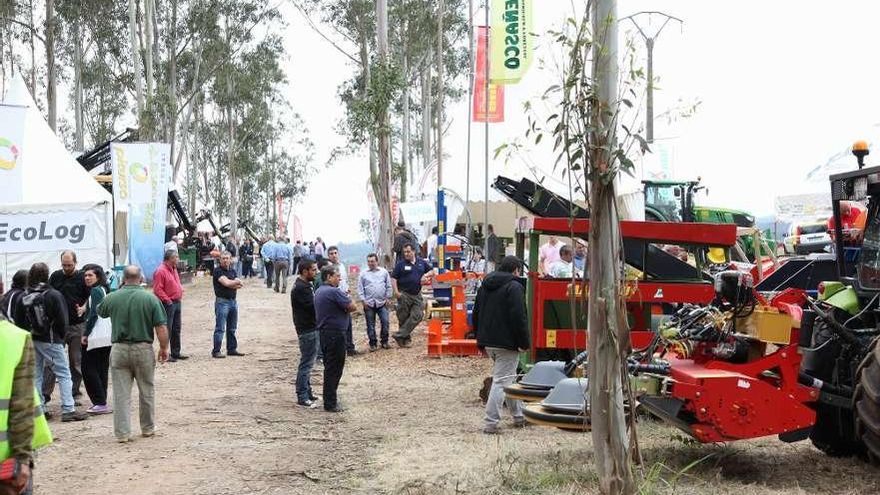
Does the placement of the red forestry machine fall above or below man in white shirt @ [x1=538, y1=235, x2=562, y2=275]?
below

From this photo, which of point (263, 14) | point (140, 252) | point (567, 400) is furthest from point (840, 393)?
point (263, 14)

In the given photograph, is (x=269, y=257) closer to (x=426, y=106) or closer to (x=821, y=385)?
(x=426, y=106)

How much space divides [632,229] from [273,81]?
48.6 metres

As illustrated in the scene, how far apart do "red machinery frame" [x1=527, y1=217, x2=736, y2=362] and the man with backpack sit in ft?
15.9

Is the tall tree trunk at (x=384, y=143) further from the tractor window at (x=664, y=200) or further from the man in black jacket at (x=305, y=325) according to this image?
the man in black jacket at (x=305, y=325)

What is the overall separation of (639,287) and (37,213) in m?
12.3

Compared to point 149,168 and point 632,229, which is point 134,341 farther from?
point 149,168

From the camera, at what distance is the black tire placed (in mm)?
7215

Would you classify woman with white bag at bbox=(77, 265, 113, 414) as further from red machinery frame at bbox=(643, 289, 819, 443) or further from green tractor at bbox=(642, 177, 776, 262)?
green tractor at bbox=(642, 177, 776, 262)

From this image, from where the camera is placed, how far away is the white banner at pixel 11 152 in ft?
60.7

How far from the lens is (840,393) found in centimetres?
713

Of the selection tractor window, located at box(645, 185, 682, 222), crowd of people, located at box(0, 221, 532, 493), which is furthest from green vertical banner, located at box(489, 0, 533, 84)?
tractor window, located at box(645, 185, 682, 222)

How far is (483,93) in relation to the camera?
21938 millimetres

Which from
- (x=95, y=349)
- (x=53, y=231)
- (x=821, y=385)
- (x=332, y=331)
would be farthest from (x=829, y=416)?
(x=53, y=231)
